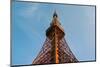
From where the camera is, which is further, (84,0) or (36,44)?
(84,0)

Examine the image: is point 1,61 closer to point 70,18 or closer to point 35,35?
point 35,35

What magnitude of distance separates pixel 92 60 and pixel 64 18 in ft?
2.15

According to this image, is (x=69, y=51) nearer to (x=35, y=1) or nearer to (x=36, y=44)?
(x=36, y=44)

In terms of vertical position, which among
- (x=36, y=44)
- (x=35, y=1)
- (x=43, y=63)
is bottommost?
(x=43, y=63)

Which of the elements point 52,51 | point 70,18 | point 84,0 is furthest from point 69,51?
point 84,0

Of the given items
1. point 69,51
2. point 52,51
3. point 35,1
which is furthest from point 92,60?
point 35,1

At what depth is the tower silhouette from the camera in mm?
2762

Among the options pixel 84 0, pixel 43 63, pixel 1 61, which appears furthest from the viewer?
pixel 84 0

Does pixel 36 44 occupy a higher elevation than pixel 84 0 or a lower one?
lower

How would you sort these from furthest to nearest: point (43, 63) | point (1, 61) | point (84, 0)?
point (84, 0) < point (43, 63) < point (1, 61)

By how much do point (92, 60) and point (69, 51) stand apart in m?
0.34

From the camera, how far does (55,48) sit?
2805mm

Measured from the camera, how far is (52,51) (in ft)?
9.17

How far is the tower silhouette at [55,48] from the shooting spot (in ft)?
9.06
